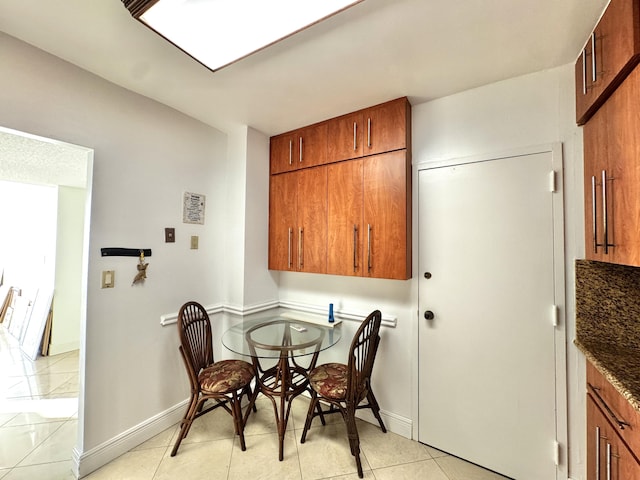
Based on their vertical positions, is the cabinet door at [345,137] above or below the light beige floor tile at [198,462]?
above

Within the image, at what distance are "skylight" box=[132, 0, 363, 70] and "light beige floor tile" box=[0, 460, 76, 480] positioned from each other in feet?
8.28

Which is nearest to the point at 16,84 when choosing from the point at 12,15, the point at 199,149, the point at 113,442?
the point at 12,15

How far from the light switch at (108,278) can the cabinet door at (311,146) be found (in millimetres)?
1605

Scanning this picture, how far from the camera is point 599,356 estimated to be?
125 cm

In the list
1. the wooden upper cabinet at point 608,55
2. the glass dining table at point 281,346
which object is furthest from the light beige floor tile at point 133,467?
the wooden upper cabinet at point 608,55

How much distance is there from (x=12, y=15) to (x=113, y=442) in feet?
7.94

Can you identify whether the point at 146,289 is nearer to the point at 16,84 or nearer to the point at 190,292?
the point at 190,292

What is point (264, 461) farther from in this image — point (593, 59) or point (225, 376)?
point (593, 59)

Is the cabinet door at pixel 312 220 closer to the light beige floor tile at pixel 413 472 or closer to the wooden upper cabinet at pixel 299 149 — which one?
the wooden upper cabinet at pixel 299 149

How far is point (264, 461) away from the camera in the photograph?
5.80 feet

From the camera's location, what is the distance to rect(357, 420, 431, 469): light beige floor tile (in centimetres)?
179

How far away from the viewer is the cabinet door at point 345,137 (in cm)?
210

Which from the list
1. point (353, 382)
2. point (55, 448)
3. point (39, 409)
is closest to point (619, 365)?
point (353, 382)

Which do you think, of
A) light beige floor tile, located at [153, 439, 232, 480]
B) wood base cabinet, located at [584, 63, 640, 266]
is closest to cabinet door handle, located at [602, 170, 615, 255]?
wood base cabinet, located at [584, 63, 640, 266]
